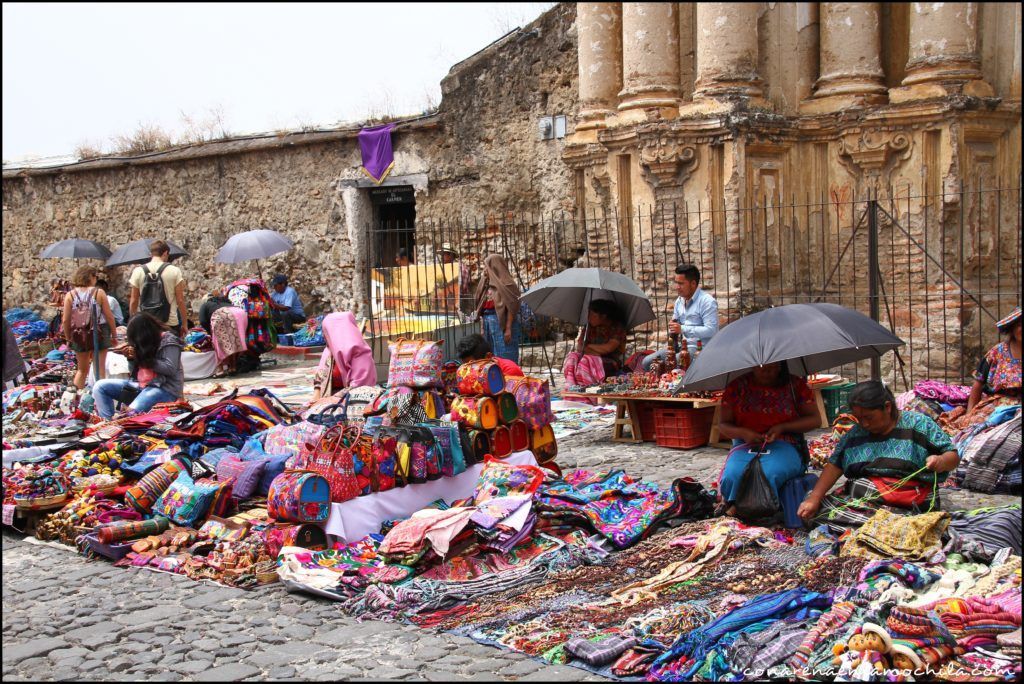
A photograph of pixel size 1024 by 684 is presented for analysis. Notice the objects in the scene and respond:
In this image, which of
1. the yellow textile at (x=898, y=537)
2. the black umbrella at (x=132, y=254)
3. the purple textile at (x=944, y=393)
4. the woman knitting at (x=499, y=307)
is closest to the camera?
the yellow textile at (x=898, y=537)

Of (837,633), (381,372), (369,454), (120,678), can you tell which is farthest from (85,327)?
(837,633)

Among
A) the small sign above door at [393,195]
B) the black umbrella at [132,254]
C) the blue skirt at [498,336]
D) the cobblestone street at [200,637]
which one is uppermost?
the small sign above door at [393,195]

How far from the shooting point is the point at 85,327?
12062 millimetres

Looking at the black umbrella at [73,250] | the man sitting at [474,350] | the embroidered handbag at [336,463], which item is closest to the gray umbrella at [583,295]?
the man sitting at [474,350]

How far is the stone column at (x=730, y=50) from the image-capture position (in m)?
11.9

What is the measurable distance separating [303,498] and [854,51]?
28.2 feet

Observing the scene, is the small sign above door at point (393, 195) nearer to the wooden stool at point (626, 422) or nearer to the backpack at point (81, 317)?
the backpack at point (81, 317)

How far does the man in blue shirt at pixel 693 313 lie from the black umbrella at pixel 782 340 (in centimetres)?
297

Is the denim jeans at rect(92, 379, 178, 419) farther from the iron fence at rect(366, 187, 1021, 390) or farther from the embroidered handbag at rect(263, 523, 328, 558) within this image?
the iron fence at rect(366, 187, 1021, 390)

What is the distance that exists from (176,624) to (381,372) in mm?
7158

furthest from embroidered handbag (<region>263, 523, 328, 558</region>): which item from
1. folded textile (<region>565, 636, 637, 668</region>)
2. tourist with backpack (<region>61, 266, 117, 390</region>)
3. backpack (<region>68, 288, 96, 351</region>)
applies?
backpack (<region>68, 288, 96, 351</region>)

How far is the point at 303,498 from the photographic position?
6.18m

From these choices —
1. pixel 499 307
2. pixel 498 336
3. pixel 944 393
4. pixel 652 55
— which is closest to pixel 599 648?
pixel 944 393

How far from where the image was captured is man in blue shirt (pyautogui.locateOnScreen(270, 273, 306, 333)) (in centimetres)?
1705
